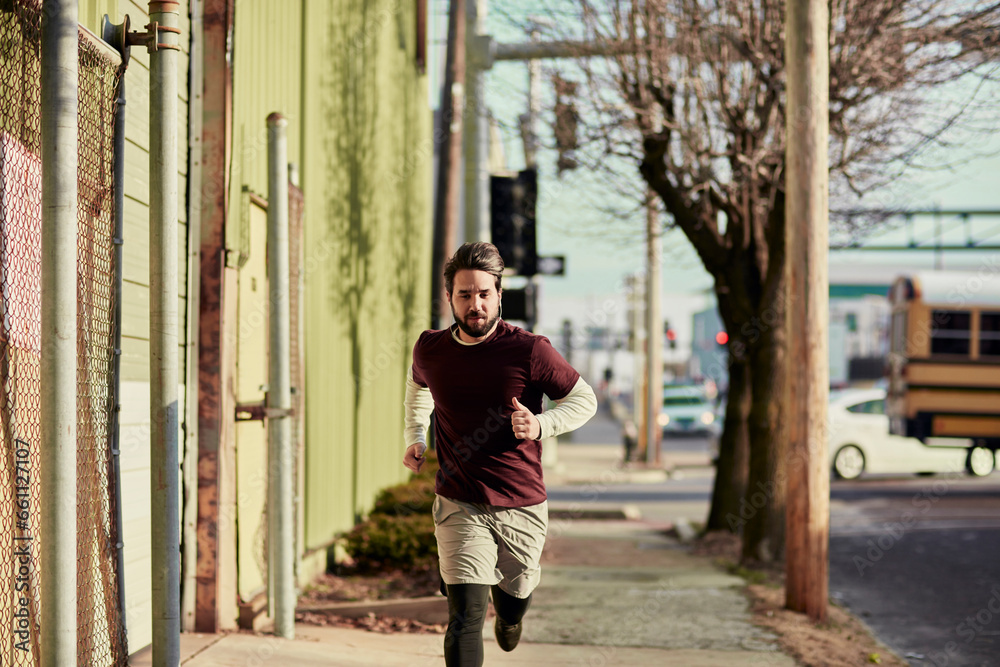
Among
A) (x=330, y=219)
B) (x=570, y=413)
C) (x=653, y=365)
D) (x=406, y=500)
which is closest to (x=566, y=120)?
(x=330, y=219)

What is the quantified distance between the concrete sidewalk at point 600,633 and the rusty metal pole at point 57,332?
1754 mm

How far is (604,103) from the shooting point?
10.5 metres

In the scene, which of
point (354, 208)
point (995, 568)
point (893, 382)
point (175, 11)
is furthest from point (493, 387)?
point (893, 382)

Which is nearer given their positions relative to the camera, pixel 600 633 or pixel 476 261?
pixel 476 261

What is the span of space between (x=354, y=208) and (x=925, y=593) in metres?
5.97

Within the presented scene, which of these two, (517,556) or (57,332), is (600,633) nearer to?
(517,556)

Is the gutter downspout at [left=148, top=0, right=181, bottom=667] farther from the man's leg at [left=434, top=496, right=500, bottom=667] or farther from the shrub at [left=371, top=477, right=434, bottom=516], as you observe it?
the shrub at [left=371, top=477, right=434, bottom=516]

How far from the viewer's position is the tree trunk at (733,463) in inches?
459

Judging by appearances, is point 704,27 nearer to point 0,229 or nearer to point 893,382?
point 0,229

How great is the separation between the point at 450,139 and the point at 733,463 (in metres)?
4.70

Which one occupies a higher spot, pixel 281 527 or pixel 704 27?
pixel 704 27

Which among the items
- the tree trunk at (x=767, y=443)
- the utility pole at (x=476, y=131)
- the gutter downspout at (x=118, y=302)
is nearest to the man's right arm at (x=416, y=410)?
the gutter downspout at (x=118, y=302)

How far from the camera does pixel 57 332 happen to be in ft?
10.5

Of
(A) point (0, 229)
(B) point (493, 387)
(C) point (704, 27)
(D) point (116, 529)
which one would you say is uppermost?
(C) point (704, 27)
